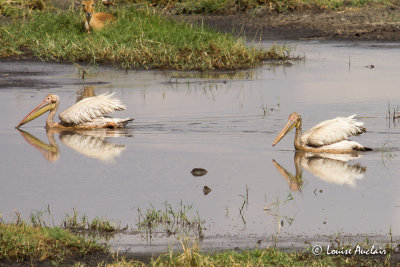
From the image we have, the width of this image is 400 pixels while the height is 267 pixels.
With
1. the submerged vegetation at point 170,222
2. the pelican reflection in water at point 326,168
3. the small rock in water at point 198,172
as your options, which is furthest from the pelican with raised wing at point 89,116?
the submerged vegetation at point 170,222

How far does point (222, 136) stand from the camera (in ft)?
34.6

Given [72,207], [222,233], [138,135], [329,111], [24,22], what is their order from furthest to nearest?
[24,22] < [329,111] < [138,135] < [72,207] < [222,233]

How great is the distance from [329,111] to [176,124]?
7.36 ft

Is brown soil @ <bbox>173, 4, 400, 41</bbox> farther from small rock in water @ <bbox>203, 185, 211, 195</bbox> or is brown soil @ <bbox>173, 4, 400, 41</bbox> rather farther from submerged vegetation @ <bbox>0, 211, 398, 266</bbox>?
submerged vegetation @ <bbox>0, 211, 398, 266</bbox>

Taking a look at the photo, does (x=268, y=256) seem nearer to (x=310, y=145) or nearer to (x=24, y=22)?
(x=310, y=145)

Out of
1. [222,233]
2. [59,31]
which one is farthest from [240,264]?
[59,31]

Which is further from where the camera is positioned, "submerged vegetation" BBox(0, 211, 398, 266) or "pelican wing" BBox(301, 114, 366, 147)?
"pelican wing" BBox(301, 114, 366, 147)

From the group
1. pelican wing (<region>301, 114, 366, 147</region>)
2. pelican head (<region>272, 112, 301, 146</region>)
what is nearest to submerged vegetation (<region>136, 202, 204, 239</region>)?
pelican wing (<region>301, 114, 366, 147</region>)

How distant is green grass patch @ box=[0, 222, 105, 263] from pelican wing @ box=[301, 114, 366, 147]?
13.9 feet

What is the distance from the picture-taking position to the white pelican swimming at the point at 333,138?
9.78 meters

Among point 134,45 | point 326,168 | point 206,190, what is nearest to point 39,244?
point 206,190

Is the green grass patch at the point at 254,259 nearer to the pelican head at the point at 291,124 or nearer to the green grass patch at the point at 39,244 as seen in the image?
the green grass patch at the point at 39,244

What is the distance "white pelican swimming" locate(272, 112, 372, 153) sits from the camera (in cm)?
978

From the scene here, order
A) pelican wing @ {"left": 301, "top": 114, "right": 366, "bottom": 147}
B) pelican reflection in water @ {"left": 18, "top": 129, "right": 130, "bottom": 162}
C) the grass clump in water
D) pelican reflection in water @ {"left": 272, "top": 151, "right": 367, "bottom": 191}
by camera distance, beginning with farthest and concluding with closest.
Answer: the grass clump in water, pelican wing @ {"left": 301, "top": 114, "right": 366, "bottom": 147}, pelican reflection in water @ {"left": 18, "top": 129, "right": 130, "bottom": 162}, pelican reflection in water @ {"left": 272, "top": 151, "right": 367, "bottom": 191}
